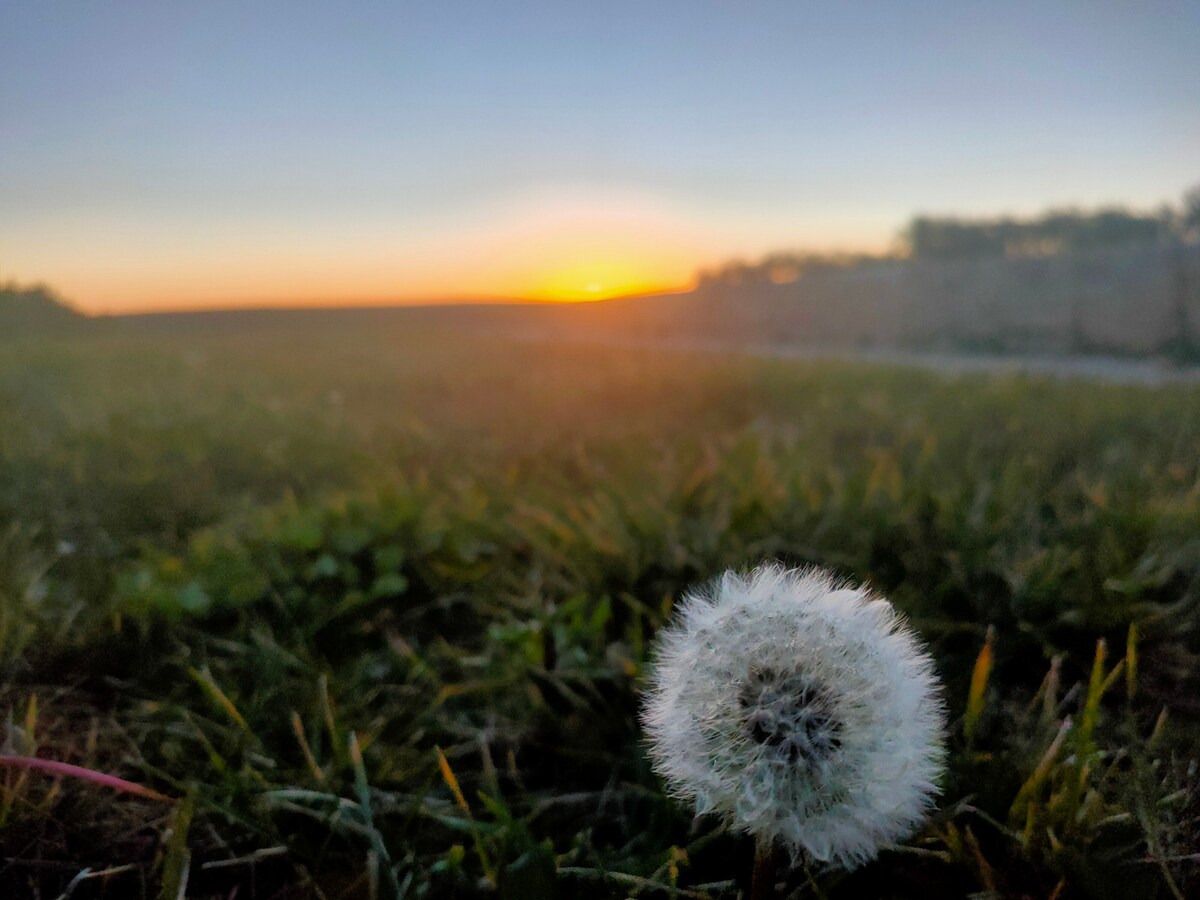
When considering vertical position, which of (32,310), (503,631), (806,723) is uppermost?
(32,310)

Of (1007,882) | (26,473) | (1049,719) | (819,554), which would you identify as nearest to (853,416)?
(819,554)

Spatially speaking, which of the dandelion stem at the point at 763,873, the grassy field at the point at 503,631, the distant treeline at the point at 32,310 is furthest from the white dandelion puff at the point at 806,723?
the distant treeline at the point at 32,310

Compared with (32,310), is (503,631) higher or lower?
lower

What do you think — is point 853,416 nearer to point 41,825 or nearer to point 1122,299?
point 41,825

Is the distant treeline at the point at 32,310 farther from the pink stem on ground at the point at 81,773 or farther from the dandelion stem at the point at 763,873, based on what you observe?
the dandelion stem at the point at 763,873

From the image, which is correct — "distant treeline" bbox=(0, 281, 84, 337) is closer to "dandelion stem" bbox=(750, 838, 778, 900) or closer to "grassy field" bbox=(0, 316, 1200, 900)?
"grassy field" bbox=(0, 316, 1200, 900)

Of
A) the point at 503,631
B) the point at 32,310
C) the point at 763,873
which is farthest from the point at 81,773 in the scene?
the point at 32,310

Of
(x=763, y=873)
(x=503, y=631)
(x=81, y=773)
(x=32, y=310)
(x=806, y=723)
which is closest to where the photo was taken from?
(x=806, y=723)

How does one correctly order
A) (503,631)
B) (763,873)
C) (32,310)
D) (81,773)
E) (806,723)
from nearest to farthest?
1. (806,723)
2. (763,873)
3. (81,773)
4. (503,631)
5. (32,310)

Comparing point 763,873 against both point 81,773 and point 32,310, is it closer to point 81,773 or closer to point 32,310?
point 81,773
